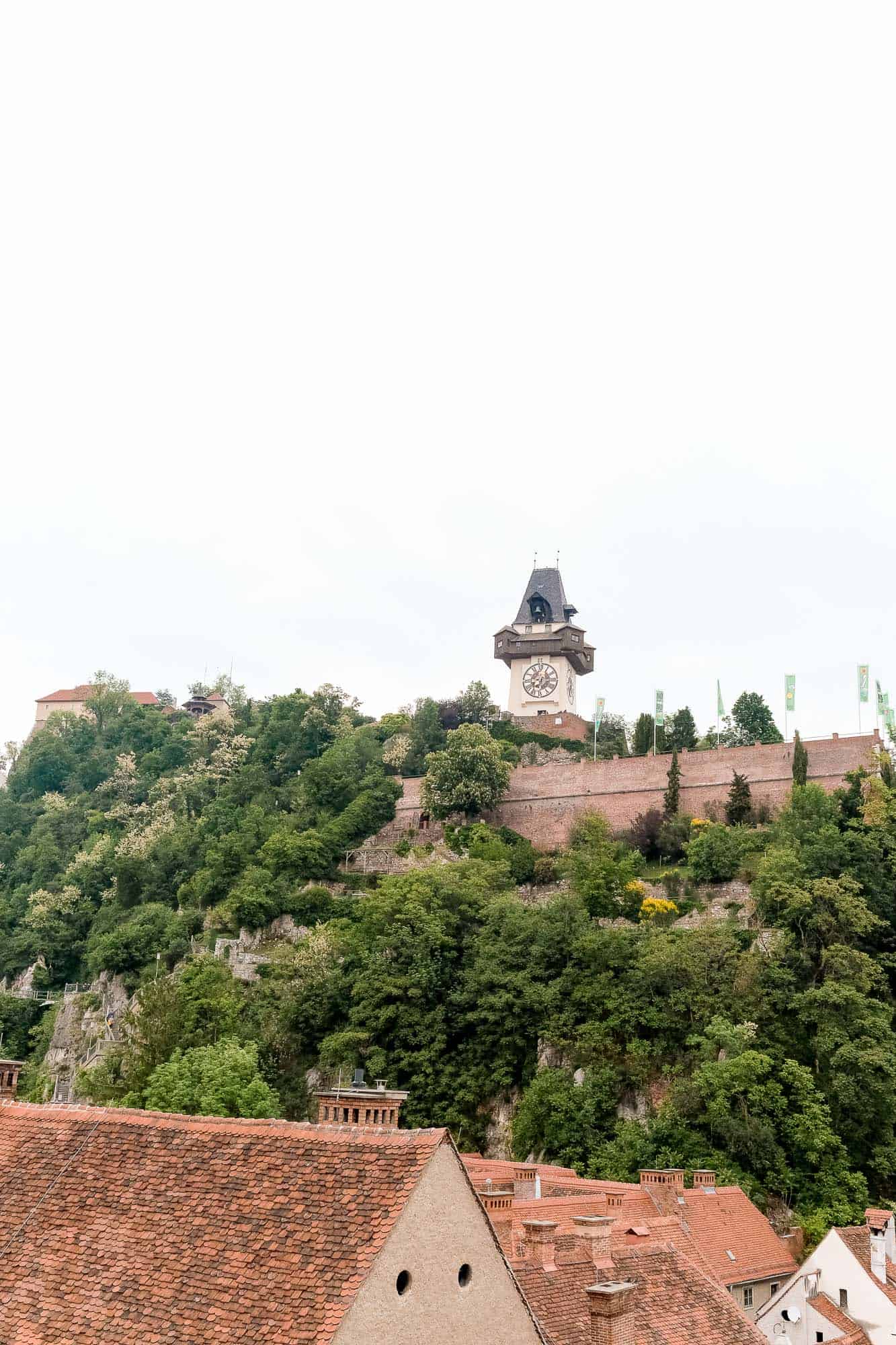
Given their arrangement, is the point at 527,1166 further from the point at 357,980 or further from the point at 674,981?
the point at 357,980

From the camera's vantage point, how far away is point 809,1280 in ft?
76.5

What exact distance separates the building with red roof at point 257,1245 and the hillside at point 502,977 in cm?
2138

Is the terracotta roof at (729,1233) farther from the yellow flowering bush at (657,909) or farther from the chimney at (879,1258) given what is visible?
the yellow flowering bush at (657,909)

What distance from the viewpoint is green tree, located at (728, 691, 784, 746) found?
213 feet

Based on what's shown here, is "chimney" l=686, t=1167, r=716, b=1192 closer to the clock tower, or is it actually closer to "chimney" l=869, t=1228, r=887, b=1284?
"chimney" l=869, t=1228, r=887, b=1284

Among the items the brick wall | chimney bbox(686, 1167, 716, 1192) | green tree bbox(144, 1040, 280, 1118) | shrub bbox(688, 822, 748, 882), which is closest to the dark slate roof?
the brick wall

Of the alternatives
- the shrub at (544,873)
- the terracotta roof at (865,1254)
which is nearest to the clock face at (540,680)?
the shrub at (544,873)

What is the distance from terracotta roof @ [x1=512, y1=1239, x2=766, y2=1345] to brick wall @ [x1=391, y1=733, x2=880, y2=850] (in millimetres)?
38623

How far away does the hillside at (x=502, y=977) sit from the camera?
3366 centimetres

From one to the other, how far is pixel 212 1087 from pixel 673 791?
94.7ft

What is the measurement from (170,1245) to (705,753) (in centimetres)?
4964

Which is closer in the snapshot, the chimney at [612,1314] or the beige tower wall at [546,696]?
the chimney at [612,1314]

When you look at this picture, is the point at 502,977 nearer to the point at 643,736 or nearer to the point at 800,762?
the point at 800,762

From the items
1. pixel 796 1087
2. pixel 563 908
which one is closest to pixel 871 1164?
pixel 796 1087
